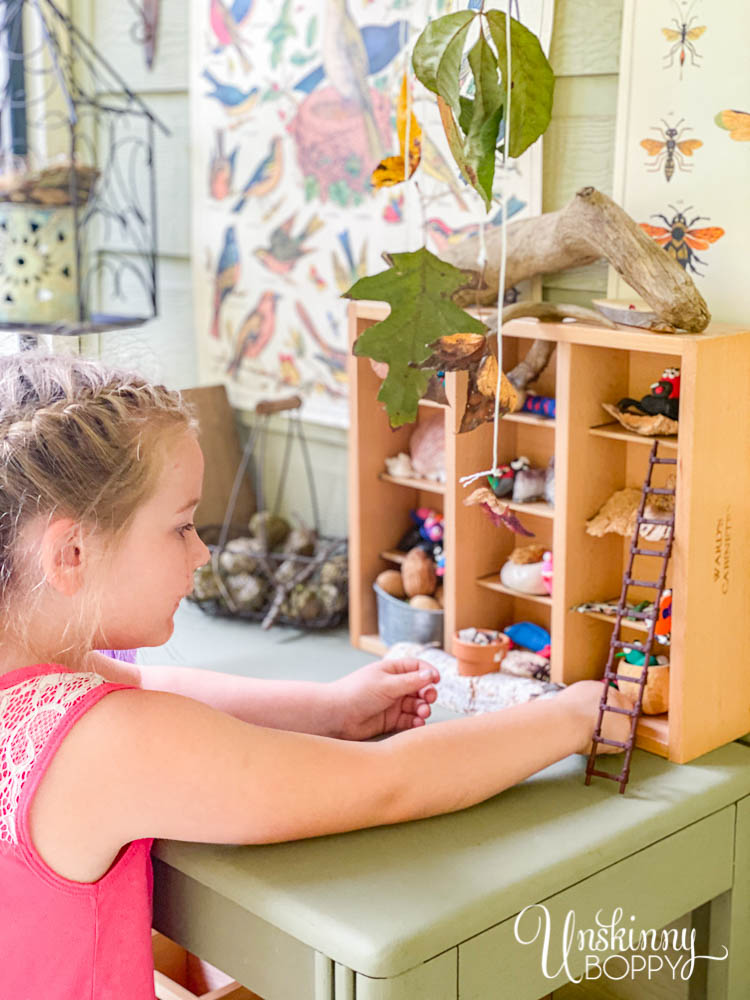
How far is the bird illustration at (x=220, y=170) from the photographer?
77.4 inches

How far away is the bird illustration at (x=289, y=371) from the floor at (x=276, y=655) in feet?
1.32

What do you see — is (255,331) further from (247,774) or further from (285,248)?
(247,774)

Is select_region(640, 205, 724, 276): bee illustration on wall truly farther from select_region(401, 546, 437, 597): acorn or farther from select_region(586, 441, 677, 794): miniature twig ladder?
select_region(401, 546, 437, 597): acorn

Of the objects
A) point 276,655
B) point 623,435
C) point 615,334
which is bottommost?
point 276,655

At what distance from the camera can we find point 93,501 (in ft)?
3.20

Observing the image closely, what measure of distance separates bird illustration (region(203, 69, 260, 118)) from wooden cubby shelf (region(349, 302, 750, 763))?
56 centimetres

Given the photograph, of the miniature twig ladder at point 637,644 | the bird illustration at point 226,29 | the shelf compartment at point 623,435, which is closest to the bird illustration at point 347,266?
the bird illustration at point 226,29

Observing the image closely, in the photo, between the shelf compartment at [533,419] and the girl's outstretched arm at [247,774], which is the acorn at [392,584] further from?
the girl's outstretched arm at [247,774]

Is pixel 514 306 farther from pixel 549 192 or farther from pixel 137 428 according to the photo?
pixel 137 428

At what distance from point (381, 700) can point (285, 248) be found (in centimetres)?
89

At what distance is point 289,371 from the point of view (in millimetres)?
1946

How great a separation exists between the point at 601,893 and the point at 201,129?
143 centimetres

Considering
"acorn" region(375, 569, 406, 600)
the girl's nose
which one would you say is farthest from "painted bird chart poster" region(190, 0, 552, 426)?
the girl's nose

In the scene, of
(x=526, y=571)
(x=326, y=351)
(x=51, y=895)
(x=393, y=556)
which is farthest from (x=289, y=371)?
(x=51, y=895)
